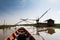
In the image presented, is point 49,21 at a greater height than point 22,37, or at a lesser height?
greater

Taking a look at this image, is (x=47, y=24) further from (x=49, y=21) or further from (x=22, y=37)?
(x=22, y=37)

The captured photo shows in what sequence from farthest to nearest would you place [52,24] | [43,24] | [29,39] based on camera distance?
1. [43,24]
2. [52,24]
3. [29,39]

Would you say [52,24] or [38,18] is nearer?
[52,24]

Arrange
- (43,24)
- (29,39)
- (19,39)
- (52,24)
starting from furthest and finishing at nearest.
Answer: (43,24)
(52,24)
(29,39)
(19,39)

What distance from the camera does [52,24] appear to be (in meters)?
62.4

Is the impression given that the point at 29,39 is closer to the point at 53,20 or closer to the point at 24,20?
the point at 53,20

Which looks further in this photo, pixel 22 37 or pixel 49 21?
pixel 49 21

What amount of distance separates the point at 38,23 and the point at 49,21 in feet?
24.8

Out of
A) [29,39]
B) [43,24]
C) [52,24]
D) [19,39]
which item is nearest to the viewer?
[19,39]

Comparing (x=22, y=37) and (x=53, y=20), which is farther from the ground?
(x=53, y=20)

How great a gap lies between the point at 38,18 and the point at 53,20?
9442mm

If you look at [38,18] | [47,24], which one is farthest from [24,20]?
[47,24]

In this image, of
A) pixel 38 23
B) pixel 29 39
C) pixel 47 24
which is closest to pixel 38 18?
pixel 38 23

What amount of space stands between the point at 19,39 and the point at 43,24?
189 feet
